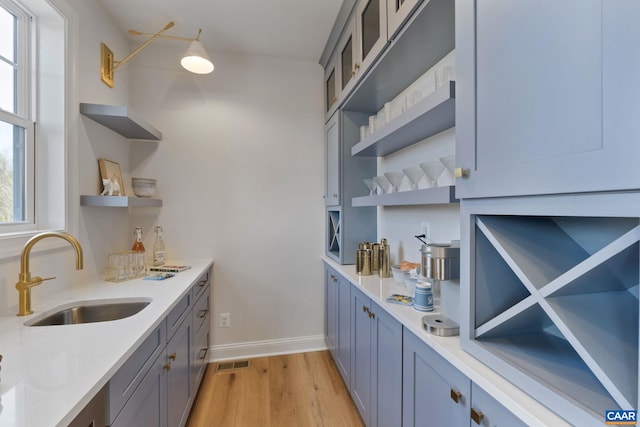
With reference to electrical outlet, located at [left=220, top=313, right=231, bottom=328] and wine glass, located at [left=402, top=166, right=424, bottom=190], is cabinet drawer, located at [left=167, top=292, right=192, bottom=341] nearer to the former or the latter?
electrical outlet, located at [left=220, top=313, right=231, bottom=328]

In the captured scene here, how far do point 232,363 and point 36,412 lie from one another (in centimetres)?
205

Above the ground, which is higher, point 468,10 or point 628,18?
point 468,10

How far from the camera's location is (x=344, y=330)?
2061 mm

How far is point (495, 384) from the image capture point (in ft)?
2.29

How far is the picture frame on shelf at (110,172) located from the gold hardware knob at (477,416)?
232 centimetres

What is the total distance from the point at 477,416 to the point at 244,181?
230cm

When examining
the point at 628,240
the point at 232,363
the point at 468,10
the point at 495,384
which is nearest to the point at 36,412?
the point at 495,384

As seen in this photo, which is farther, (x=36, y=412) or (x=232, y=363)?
(x=232, y=363)

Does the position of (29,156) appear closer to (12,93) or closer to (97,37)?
(12,93)

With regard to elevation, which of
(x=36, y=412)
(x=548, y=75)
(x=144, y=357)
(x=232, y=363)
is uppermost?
(x=548, y=75)

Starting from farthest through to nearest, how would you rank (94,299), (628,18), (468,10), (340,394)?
(340,394) < (94,299) < (468,10) < (628,18)

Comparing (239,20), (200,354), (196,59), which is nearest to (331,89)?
(239,20)

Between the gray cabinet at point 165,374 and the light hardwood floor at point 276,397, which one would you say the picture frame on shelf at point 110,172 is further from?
the light hardwood floor at point 276,397

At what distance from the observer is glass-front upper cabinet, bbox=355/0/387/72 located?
1.41 m
